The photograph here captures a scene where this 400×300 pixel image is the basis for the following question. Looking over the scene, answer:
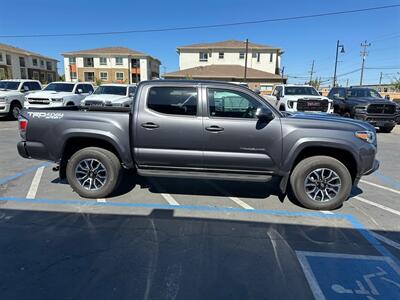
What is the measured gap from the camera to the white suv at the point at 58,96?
44.6ft

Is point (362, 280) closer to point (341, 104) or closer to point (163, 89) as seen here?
point (163, 89)

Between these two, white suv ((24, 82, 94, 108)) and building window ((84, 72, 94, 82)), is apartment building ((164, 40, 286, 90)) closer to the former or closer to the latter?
building window ((84, 72, 94, 82))

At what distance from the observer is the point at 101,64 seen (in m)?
57.9

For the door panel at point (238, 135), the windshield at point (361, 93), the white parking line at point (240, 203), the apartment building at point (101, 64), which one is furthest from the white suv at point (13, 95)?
the apartment building at point (101, 64)

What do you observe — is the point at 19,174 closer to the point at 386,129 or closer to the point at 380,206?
the point at 380,206

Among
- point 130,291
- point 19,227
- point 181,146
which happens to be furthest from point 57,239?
point 181,146

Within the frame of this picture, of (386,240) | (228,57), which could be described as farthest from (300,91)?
(228,57)

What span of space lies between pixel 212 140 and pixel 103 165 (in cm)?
180

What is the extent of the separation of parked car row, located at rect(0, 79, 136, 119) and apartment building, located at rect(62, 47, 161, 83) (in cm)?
4266

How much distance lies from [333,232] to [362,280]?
40.9 inches

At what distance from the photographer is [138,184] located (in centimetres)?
565

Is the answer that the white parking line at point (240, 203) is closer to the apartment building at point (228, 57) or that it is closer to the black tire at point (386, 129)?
the black tire at point (386, 129)

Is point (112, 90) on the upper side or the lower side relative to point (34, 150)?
upper

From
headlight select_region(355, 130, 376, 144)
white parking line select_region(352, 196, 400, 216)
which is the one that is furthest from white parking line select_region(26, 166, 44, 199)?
white parking line select_region(352, 196, 400, 216)
